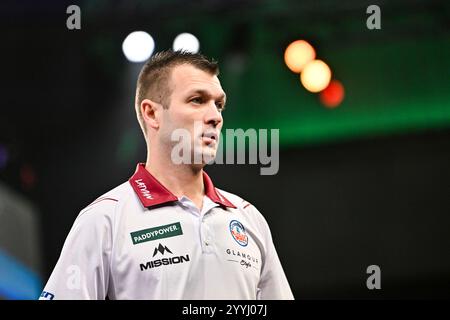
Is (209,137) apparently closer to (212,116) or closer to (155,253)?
(212,116)

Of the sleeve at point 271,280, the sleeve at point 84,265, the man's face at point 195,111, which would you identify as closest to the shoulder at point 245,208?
the sleeve at point 271,280

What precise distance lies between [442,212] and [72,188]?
2943mm

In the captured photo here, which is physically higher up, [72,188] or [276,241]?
[72,188]

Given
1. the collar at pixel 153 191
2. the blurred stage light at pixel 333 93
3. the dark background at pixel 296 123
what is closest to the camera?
the collar at pixel 153 191

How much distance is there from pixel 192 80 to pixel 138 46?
222 cm

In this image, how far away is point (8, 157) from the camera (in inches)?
229

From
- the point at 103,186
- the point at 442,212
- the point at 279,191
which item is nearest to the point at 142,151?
the point at 103,186

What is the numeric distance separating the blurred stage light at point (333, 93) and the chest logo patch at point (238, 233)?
10.9 ft

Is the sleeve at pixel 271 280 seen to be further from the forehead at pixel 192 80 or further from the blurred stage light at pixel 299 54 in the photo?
the blurred stage light at pixel 299 54

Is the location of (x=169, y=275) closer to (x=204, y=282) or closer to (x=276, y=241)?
(x=204, y=282)

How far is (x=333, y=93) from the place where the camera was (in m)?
5.92

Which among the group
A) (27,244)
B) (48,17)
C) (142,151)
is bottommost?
(27,244)

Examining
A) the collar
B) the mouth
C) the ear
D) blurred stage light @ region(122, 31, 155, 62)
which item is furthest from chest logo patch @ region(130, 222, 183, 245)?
blurred stage light @ region(122, 31, 155, 62)

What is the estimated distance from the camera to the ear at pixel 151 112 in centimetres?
283
